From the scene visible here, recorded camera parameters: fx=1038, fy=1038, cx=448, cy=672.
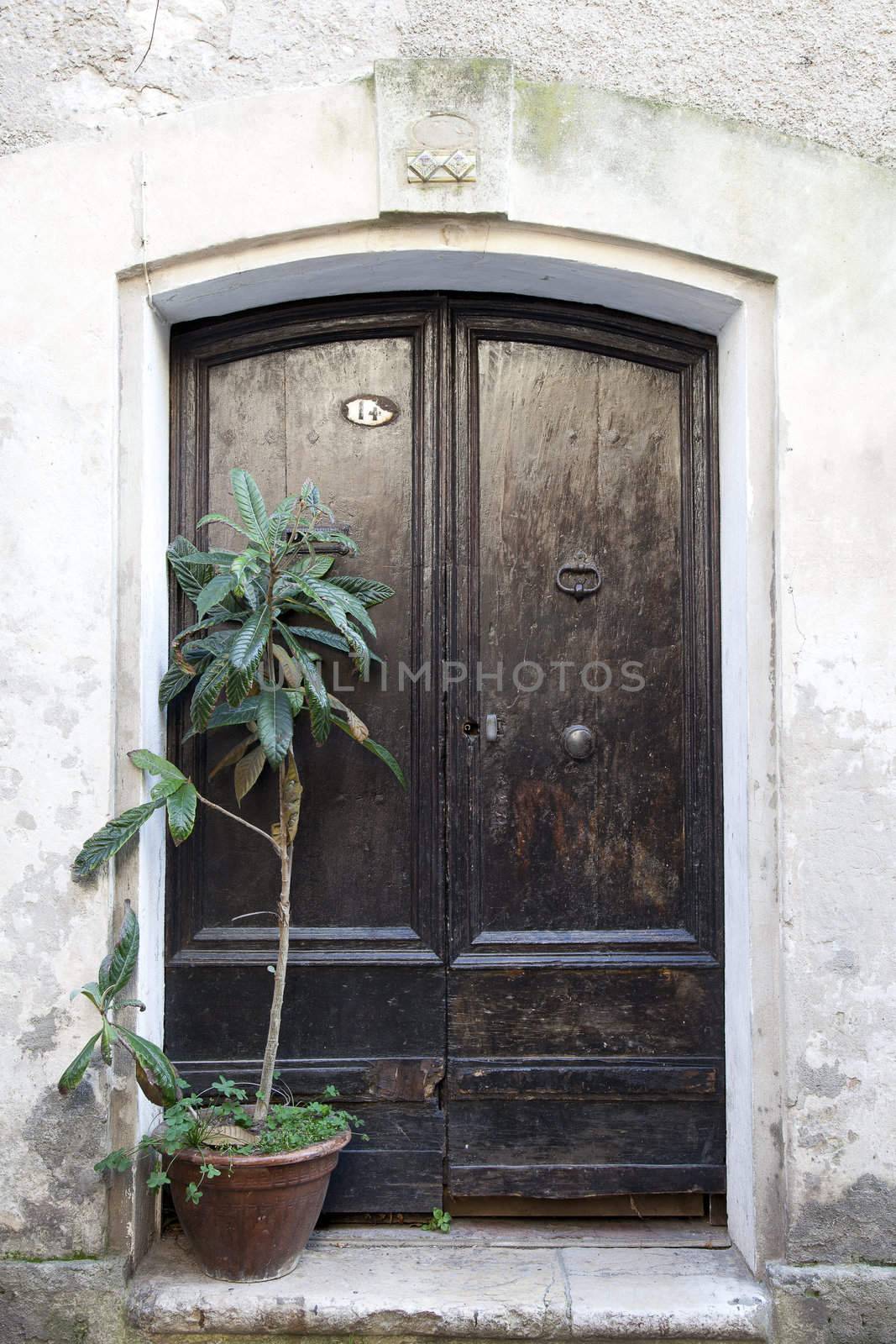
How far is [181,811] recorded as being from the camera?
2.43m

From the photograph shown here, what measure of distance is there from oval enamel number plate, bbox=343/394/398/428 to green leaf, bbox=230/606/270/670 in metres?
0.71

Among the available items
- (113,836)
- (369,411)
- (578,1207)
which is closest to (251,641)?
(113,836)

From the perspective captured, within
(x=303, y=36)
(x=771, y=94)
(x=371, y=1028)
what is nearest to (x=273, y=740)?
(x=371, y=1028)

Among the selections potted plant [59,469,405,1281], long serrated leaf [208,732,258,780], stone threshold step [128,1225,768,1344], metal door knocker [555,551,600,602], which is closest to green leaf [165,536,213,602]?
potted plant [59,469,405,1281]

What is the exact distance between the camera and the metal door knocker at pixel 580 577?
286cm

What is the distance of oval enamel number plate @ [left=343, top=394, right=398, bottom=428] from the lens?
2881 mm

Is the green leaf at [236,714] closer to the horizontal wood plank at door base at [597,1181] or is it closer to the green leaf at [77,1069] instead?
the green leaf at [77,1069]

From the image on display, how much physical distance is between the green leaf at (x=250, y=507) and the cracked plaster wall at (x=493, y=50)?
0.98m

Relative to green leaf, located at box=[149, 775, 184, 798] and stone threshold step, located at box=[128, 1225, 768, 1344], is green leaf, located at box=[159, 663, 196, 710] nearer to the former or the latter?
green leaf, located at box=[149, 775, 184, 798]

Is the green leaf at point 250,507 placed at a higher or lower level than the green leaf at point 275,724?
higher

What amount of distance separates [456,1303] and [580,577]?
183 centimetres

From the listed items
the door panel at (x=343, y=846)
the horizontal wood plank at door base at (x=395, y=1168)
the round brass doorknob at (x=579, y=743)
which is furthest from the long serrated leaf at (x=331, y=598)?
the horizontal wood plank at door base at (x=395, y=1168)

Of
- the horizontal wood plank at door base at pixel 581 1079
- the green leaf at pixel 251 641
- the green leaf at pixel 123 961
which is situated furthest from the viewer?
the horizontal wood plank at door base at pixel 581 1079

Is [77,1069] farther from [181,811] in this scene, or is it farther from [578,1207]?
[578,1207]
